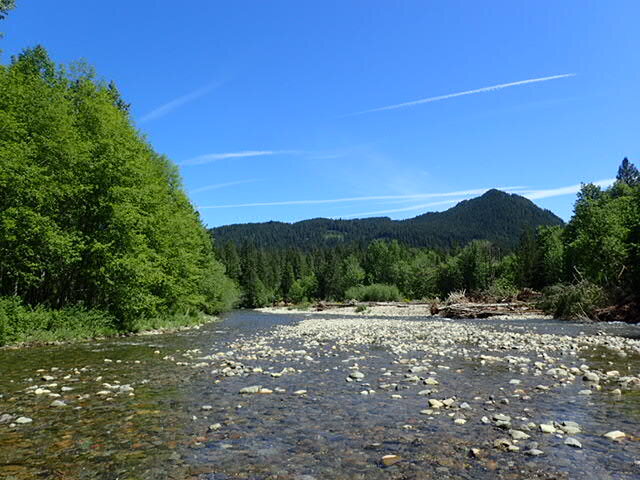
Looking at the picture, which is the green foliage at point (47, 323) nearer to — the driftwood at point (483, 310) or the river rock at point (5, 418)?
the river rock at point (5, 418)

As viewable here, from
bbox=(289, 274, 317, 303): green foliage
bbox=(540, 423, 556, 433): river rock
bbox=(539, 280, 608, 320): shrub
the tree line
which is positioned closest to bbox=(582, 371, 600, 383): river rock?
bbox=(540, 423, 556, 433): river rock

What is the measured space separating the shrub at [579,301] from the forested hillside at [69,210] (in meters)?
30.7

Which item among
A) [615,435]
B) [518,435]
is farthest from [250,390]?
[615,435]

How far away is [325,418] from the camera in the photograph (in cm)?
756

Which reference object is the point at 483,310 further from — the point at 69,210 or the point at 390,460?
the point at 390,460

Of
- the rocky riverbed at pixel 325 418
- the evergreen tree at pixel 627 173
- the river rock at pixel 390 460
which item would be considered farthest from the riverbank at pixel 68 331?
the evergreen tree at pixel 627 173

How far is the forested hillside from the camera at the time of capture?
20453mm

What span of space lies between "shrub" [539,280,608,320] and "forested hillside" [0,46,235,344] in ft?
101

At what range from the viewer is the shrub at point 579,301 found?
3391 cm

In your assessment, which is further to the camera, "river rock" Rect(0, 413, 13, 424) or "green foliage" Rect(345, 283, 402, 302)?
"green foliage" Rect(345, 283, 402, 302)

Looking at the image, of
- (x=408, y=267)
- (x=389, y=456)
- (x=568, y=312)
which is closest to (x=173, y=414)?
(x=389, y=456)

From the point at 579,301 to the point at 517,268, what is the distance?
73.5m

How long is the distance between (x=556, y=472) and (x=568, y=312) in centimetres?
3479

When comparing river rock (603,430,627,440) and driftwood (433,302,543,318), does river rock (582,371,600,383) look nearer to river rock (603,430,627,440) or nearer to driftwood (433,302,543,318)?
river rock (603,430,627,440)
